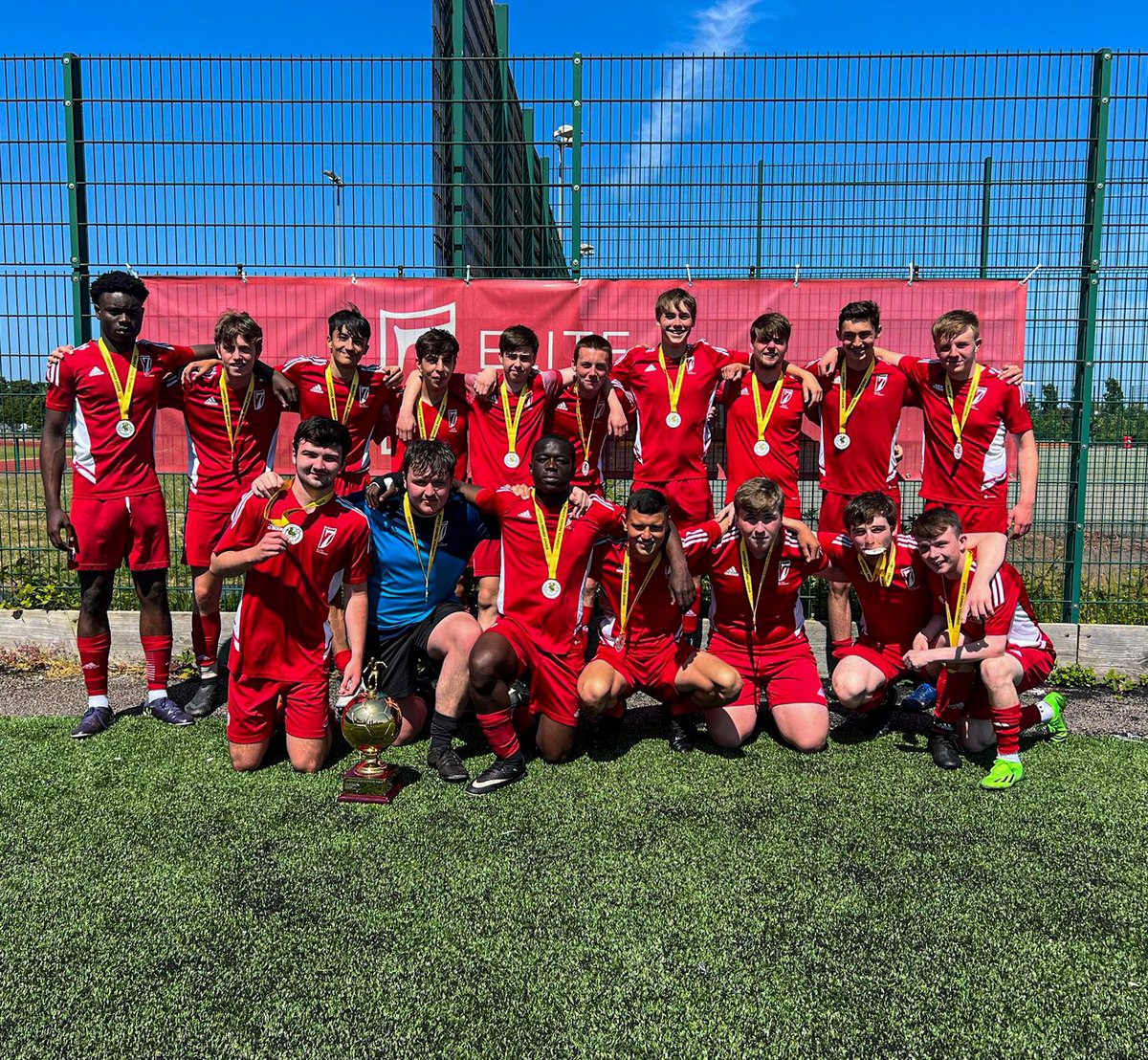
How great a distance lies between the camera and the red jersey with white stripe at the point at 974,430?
5008 millimetres

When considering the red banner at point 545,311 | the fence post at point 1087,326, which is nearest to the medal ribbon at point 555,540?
the red banner at point 545,311

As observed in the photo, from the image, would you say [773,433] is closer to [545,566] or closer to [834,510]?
[834,510]

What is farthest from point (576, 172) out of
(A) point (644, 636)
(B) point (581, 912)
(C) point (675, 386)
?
(B) point (581, 912)

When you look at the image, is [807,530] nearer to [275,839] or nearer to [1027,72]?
[275,839]

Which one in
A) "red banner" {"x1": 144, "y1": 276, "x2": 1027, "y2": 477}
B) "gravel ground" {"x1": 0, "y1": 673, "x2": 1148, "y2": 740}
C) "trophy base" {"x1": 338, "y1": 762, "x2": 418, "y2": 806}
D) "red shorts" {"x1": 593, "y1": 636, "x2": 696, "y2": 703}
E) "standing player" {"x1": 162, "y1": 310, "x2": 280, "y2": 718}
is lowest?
"gravel ground" {"x1": 0, "y1": 673, "x2": 1148, "y2": 740}

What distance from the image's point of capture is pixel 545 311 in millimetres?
6203

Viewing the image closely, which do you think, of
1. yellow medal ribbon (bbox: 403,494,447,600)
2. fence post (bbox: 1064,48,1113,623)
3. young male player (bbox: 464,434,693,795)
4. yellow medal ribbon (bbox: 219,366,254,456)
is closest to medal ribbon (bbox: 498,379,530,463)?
young male player (bbox: 464,434,693,795)

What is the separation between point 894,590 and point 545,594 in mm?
1958

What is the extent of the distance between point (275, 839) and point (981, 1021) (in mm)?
2670

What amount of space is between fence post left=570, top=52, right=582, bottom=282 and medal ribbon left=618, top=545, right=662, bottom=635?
8.84 ft

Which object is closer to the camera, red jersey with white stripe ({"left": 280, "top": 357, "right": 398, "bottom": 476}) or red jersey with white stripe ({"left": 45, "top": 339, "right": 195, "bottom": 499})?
red jersey with white stripe ({"left": 45, "top": 339, "right": 195, "bottom": 499})

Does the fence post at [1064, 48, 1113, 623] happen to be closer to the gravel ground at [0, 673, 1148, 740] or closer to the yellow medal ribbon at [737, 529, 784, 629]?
the gravel ground at [0, 673, 1148, 740]

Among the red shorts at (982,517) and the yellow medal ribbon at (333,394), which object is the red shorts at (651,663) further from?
the yellow medal ribbon at (333,394)

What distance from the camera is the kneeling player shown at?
14.1 ft
